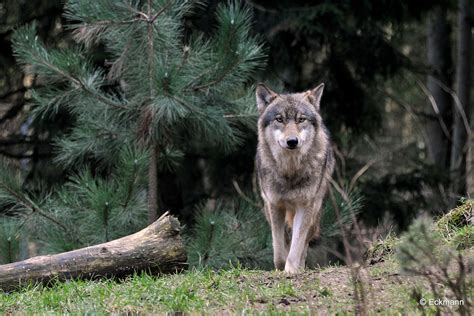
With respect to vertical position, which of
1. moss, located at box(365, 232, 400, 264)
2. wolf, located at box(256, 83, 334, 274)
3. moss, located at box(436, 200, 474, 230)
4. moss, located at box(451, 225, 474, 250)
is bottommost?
moss, located at box(365, 232, 400, 264)

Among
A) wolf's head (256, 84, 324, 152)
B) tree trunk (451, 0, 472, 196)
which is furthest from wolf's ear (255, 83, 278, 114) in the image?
tree trunk (451, 0, 472, 196)

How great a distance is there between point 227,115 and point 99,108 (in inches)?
68.1

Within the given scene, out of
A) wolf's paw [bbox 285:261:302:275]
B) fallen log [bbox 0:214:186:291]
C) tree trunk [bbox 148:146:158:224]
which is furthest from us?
tree trunk [bbox 148:146:158:224]

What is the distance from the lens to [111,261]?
7.87 metres

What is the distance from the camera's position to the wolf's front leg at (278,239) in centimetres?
904

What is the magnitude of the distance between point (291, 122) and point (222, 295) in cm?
295

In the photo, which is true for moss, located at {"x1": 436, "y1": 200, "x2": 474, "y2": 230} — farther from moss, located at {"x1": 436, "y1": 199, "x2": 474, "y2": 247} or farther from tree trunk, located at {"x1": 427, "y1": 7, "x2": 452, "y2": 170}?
tree trunk, located at {"x1": 427, "y1": 7, "x2": 452, "y2": 170}

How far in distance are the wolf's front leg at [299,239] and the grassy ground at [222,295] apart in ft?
3.33

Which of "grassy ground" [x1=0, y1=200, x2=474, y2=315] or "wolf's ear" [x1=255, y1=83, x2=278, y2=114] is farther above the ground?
"wolf's ear" [x1=255, y1=83, x2=278, y2=114]

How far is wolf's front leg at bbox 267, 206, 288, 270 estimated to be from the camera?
904 centimetres

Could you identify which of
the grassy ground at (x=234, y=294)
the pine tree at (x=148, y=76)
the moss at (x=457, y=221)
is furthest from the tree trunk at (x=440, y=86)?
the grassy ground at (x=234, y=294)

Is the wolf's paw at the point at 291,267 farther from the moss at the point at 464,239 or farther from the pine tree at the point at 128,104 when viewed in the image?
the pine tree at the point at 128,104

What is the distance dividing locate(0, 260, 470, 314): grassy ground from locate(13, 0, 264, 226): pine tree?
3.87 metres

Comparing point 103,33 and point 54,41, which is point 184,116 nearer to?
point 103,33
